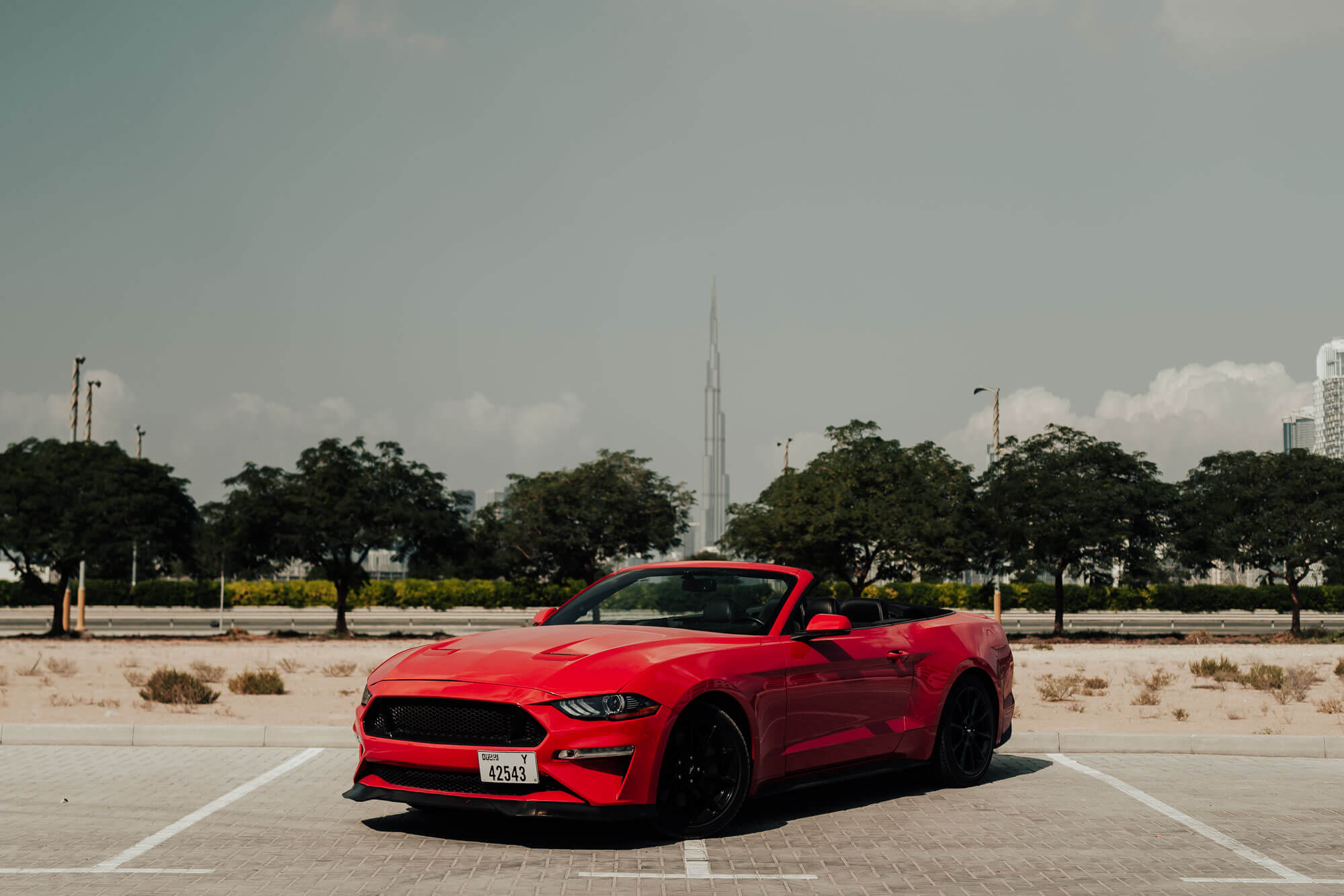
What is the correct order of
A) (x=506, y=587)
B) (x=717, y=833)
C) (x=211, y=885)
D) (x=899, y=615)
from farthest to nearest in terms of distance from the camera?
(x=506, y=587) < (x=899, y=615) < (x=717, y=833) < (x=211, y=885)

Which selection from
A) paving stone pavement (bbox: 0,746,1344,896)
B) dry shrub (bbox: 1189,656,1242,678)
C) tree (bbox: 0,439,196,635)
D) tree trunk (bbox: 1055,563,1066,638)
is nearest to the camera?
paving stone pavement (bbox: 0,746,1344,896)

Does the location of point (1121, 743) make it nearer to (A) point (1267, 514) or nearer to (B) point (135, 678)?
(B) point (135, 678)

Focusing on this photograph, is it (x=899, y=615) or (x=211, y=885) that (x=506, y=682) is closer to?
(x=211, y=885)

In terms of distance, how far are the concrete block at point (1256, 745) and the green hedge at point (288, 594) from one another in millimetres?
51922

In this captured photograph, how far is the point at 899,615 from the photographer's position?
9148 mm

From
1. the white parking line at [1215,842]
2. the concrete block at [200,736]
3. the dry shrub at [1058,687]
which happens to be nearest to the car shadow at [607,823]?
the white parking line at [1215,842]

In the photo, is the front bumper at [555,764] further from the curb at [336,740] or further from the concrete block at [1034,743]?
the concrete block at [1034,743]

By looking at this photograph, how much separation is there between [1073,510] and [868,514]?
5.66 m

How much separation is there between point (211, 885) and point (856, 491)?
108 feet

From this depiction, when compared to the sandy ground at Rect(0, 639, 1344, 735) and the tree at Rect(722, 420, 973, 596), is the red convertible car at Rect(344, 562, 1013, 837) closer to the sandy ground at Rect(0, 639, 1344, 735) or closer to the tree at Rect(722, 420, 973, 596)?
the sandy ground at Rect(0, 639, 1344, 735)

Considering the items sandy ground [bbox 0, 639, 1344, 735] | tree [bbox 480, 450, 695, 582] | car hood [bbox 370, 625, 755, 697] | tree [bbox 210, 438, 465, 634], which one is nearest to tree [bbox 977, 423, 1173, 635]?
sandy ground [bbox 0, 639, 1344, 735]

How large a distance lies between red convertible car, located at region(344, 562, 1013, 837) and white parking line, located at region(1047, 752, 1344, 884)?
3.83 ft

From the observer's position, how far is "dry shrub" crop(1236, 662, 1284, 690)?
18.5m

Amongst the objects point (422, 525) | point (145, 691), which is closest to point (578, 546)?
point (422, 525)
